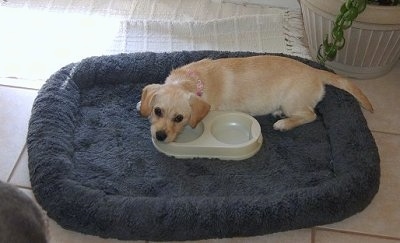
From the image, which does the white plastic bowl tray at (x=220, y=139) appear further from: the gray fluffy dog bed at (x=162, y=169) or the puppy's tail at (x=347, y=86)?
the puppy's tail at (x=347, y=86)

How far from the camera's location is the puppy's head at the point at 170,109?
1.87 metres

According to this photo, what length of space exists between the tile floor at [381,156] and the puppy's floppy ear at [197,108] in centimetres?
44

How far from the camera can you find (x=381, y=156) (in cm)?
205

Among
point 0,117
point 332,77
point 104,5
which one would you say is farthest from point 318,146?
point 104,5

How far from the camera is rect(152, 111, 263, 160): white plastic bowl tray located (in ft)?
6.33

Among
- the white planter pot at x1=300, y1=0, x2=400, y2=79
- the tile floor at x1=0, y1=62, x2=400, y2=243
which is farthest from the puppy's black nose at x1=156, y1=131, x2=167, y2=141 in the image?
the white planter pot at x1=300, y1=0, x2=400, y2=79

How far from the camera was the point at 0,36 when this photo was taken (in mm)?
2549

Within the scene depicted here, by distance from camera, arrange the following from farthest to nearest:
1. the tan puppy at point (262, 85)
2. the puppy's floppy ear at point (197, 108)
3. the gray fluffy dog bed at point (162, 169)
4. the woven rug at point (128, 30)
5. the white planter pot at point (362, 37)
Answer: the woven rug at point (128, 30), the white planter pot at point (362, 37), the tan puppy at point (262, 85), the puppy's floppy ear at point (197, 108), the gray fluffy dog bed at point (162, 169)

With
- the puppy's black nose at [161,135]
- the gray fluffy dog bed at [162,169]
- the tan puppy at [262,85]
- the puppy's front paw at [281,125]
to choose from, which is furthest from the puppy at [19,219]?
the puppy's front paw at [281,125]

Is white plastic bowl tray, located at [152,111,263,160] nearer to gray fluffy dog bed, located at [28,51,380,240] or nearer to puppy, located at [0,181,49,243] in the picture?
gray fluffy dog bed, located at [28,51,380,240]

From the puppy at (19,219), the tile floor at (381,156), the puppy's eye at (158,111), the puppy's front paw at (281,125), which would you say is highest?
the puppy at (19,219)

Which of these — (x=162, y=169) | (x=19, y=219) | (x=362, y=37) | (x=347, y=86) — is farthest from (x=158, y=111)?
(x=362, y=37)

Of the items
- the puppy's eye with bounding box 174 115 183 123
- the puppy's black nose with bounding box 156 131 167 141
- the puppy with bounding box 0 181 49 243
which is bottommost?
the puppy's black nose with bounding box 156 131 167 141

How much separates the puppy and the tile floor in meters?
0.52
